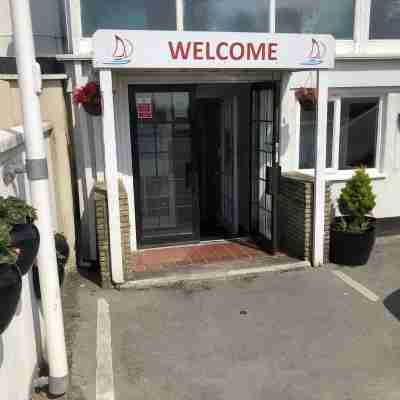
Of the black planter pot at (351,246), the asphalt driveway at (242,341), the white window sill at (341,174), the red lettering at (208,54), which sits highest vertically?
the red lettering at (208,54)

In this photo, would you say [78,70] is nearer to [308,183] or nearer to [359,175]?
[308,183]

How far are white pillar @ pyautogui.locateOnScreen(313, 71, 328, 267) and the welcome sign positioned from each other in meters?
0.33

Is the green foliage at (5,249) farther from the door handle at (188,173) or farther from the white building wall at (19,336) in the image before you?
the door handle at (188,173)

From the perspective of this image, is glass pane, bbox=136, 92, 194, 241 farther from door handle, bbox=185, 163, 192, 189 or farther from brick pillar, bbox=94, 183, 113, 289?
brick pillar, bbox=94, 183, 113, 289

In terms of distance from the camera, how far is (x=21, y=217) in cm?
246

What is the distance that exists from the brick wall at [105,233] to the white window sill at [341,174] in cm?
304

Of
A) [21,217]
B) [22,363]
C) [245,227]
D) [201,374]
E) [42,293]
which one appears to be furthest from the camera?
[245,227]

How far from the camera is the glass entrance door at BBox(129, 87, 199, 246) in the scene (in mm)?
6426

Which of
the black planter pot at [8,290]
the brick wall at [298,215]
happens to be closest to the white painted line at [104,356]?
the black planter pot at [8,290]

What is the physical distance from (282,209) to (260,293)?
1741 mm

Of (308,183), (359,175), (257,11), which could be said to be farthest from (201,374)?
(257,11)

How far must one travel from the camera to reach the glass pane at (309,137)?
271 inches

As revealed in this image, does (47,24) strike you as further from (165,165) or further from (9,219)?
(9,219)

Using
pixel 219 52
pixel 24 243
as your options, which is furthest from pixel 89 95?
pixel 24 243
